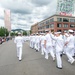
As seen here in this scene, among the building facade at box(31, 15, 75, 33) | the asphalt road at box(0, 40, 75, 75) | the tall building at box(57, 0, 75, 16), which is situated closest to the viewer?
the asphalt road at box(0, 40, 75, 75)

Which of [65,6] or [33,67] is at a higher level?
[65,6]

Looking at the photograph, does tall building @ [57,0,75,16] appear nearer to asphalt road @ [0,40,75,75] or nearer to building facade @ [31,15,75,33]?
asphalt road @ [0,40,75,75]

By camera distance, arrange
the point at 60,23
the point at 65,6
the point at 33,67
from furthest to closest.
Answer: the point at 60,23 → the point at 65,6 → the point at 33,67

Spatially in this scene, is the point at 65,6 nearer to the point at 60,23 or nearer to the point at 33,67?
the point at 33,67

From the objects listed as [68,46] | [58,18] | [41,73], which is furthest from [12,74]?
[58,18]

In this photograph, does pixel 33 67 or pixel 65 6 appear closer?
pixel 33 67

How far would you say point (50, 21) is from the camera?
88.6m

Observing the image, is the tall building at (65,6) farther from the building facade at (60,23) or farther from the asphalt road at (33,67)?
the building facade at (60,23)

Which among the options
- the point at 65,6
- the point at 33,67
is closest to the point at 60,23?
the point at 65,6

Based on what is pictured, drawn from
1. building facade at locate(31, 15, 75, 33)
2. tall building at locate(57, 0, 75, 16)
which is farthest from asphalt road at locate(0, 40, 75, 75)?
building facade at locate(31, 15, 75, 33)

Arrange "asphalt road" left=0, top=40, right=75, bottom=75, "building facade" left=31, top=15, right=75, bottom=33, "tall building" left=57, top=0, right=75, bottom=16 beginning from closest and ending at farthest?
1. "asphalt road" left=0, top=40, right=75, bottom=75
2. "tall building" left=57, top=0, right=75, bottom=16
3. "building facade" left=31, top=15, right=75, bottom=33

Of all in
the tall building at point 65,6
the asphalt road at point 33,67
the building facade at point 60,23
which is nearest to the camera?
the asphalt road at point 33,67

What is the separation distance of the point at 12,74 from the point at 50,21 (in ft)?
274

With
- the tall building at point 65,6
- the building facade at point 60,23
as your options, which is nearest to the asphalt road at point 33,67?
the tall building at point 65,6
